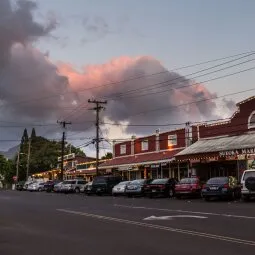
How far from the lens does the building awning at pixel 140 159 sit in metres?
50.9

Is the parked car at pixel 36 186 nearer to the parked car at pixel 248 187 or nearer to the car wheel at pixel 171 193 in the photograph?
the car wheel at pixel 171 193

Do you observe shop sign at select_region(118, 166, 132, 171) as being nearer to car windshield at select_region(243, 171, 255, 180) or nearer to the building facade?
the building facade

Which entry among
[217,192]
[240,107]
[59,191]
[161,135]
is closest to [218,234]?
[217,192]

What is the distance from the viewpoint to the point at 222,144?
41.8 metres

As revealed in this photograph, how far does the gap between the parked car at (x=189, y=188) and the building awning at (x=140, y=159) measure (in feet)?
40.6

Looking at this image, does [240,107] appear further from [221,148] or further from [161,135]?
[161,135]

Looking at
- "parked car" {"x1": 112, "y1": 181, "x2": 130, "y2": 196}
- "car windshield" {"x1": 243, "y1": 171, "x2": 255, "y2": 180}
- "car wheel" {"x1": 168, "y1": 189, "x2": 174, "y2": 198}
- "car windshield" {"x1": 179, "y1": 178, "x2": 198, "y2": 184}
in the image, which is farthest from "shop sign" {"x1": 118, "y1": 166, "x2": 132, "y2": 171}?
"car windshield" {"x1": 243, "y1": 171, "x2": 255, "y2": 180}

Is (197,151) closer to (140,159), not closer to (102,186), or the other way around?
(102,186)

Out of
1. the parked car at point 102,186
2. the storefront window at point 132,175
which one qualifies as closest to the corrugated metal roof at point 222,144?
the parked car at point 102,186

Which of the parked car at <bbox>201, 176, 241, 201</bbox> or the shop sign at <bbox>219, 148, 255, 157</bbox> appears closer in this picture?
the parked car at <bbox>201, 176, 241, 201</bbox>

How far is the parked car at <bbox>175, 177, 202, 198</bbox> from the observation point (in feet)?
116

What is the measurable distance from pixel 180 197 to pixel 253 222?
66.9 ft

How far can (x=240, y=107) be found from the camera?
4309 cm

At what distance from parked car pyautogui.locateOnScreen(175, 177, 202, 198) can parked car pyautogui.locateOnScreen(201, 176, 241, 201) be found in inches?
109
